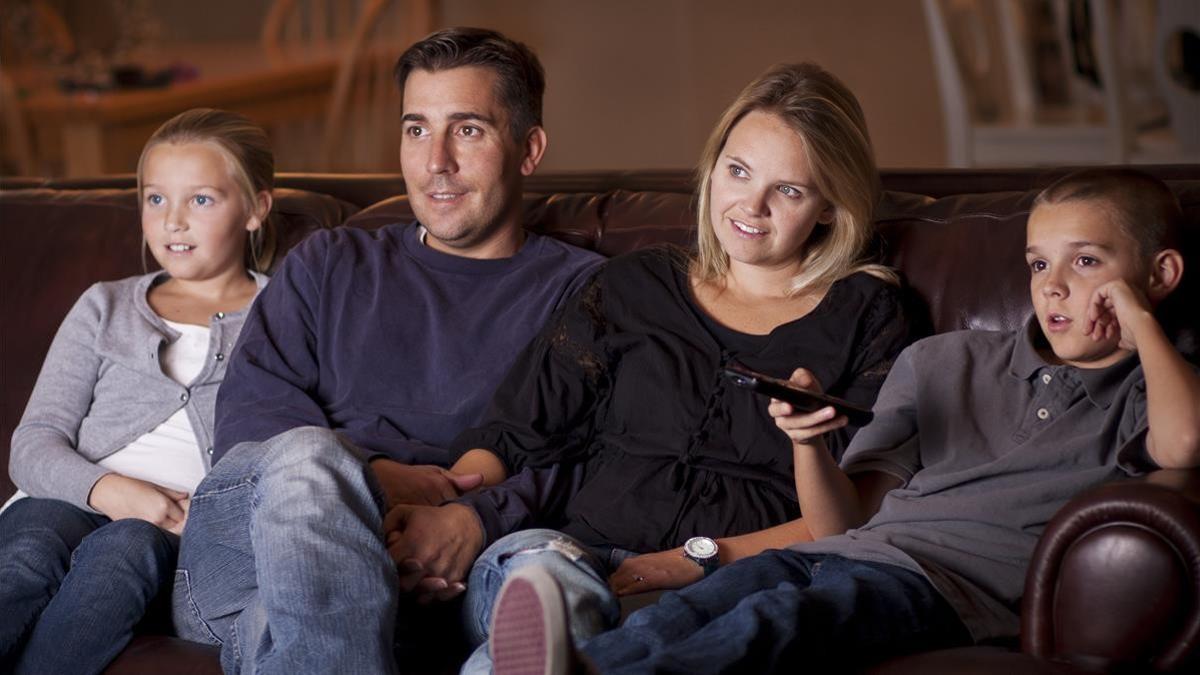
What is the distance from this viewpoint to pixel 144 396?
88.9 inches

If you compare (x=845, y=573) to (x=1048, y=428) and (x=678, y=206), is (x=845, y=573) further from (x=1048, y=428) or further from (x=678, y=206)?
(x=678, y=206)

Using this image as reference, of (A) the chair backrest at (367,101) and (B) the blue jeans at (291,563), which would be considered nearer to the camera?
(B) the blue jeans at (291,563)

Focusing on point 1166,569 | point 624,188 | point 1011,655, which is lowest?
point 1011,655

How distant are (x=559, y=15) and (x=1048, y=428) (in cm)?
482

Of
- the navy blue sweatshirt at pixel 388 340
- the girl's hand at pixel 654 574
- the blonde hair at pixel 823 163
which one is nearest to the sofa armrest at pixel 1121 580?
the girl's hand at pixel 654 574

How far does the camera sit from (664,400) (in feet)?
6.70

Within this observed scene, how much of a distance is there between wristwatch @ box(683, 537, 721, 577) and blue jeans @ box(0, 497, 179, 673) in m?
0.72

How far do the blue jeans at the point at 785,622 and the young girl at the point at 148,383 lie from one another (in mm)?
759

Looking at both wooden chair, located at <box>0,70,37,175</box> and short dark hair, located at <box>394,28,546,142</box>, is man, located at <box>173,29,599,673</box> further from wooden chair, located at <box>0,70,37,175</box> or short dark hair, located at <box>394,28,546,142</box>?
wooden chair, located at <box>0,70,37,175</box>

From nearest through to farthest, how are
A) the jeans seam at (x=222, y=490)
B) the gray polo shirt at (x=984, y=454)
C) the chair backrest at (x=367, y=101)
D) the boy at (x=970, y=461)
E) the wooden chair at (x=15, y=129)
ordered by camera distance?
the boy at (x=970, y=461)
the gray polo shirt at (x=984, y=454)
the jeans seam at (x=222, y=490)
the wooden chair at (x=15, y=129)
the chair backrest at (x=367, y=101)

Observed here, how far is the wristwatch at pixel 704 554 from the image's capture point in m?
1.88

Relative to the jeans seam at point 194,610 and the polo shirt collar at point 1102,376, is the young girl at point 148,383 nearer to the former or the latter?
the jeans seam at point 194,610

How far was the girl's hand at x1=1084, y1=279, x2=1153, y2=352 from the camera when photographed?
1.75m

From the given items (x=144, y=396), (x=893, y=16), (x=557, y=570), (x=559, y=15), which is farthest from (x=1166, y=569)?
(x=559, y=15)
